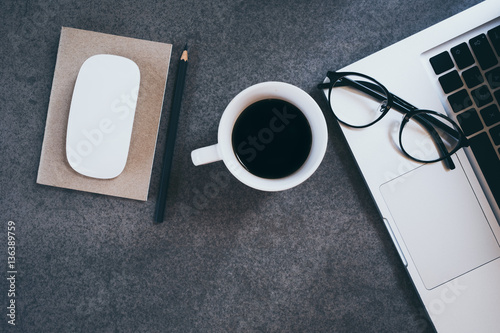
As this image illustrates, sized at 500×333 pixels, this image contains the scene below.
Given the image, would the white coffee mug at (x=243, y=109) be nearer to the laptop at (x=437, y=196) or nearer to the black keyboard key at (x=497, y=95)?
the laptop at (x=437, y=196)

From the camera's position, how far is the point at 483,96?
0.43 m

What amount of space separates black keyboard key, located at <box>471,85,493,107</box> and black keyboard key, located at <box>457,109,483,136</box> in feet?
0.04

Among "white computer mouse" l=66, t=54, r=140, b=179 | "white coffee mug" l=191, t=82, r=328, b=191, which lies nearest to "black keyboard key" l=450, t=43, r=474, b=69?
"white coffee mug" l=191, t=82, r=328, b=191

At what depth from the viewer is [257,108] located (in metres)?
0.39

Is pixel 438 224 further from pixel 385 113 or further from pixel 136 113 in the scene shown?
pixel 136 113

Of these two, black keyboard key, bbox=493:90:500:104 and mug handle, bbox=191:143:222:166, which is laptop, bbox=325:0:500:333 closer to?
black keyboard key, bbox=493:90:500:104

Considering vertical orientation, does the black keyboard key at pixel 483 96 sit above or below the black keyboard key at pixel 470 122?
above

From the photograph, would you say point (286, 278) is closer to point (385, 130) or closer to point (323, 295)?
point (323, 295)

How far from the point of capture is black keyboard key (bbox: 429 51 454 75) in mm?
438

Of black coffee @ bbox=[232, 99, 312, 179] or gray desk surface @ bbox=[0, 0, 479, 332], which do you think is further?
gray desk surface @ bbox=[0, 0, 479, 332]

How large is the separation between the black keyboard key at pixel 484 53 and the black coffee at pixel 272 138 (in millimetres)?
265

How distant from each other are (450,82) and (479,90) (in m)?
0.04

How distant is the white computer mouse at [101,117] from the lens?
1.57 ft

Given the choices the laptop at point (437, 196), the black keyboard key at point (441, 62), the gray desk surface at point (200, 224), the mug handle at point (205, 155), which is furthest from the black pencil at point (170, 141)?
the black keyboard key at point (441, 62)
